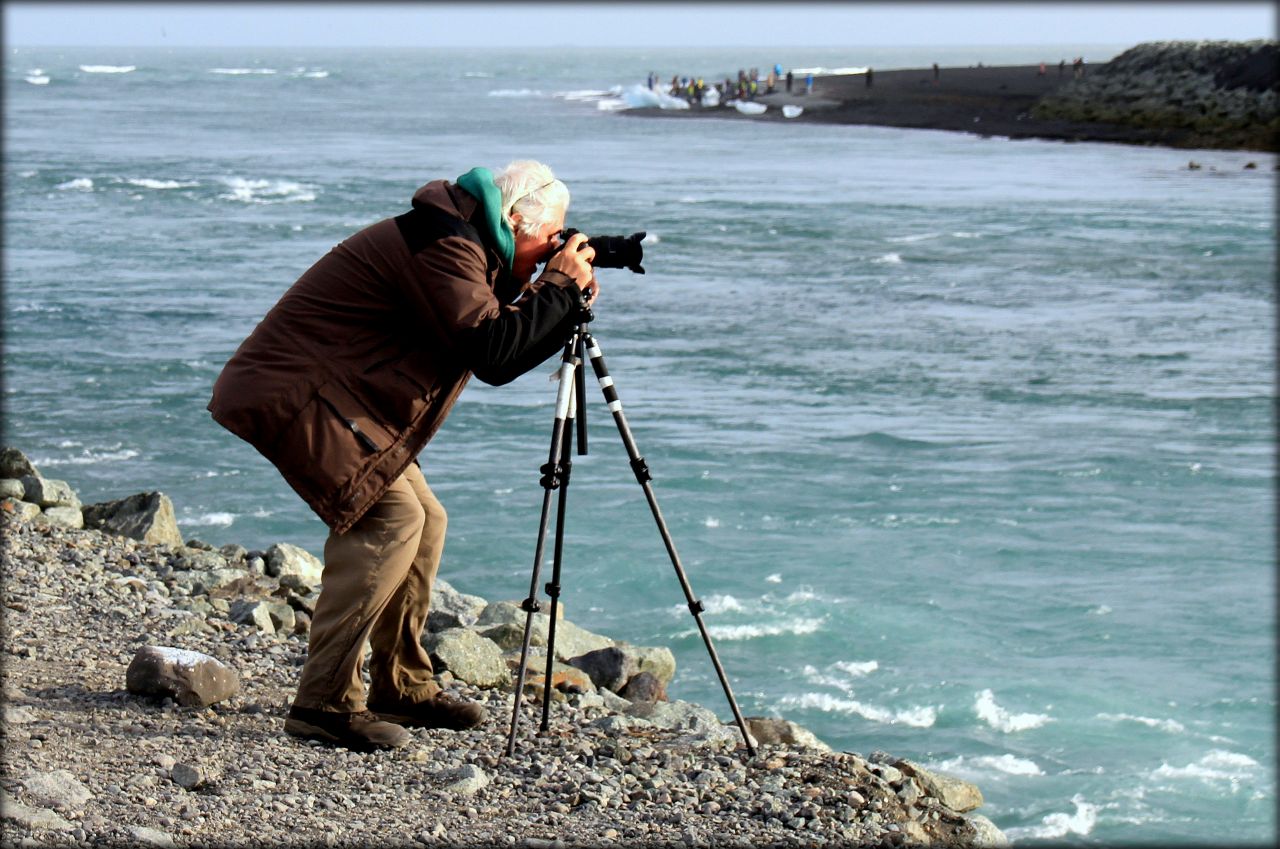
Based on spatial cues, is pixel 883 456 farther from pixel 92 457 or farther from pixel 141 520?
pixel 141 520

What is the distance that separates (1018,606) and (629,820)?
5808 mm

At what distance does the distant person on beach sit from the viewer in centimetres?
377

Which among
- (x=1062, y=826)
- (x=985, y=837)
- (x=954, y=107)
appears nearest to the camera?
(x=985, y=837)

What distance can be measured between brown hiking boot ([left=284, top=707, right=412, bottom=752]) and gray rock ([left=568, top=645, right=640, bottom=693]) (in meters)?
1.92

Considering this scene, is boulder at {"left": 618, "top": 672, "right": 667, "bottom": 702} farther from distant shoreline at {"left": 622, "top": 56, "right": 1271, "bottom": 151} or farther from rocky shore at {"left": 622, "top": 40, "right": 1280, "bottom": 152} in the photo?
distant shoreline at {"left": 622, "top": 56, "right": 1271, "bottom": 151}

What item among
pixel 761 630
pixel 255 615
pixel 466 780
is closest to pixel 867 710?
pixel 761 630

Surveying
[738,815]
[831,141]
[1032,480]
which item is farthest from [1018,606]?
[831,141]

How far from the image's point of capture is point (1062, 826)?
21.5 feet

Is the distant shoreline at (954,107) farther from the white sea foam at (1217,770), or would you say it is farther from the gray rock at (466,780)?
the gray rock at (466,780)

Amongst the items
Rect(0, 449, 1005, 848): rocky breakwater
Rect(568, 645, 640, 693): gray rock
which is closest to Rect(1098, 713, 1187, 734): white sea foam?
Rect(0, 449, 1005, 848): rocky breakwater

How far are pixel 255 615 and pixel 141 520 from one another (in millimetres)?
2304

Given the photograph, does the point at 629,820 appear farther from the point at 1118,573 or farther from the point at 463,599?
the point at 1118,573

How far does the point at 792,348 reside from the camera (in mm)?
16578

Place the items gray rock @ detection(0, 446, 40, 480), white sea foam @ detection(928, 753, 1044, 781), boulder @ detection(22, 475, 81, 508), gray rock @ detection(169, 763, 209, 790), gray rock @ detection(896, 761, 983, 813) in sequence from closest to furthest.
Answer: gray rock @ detection(169, 763, 209, 790)
gray rock @ detection(896, 761, 983, 813)
white sea foam @ detection(928, 753, 1044, 781)
boulder @ detection(22, 475, 81, 508)
gray rock @ detection(0, 446, 40, 480)
